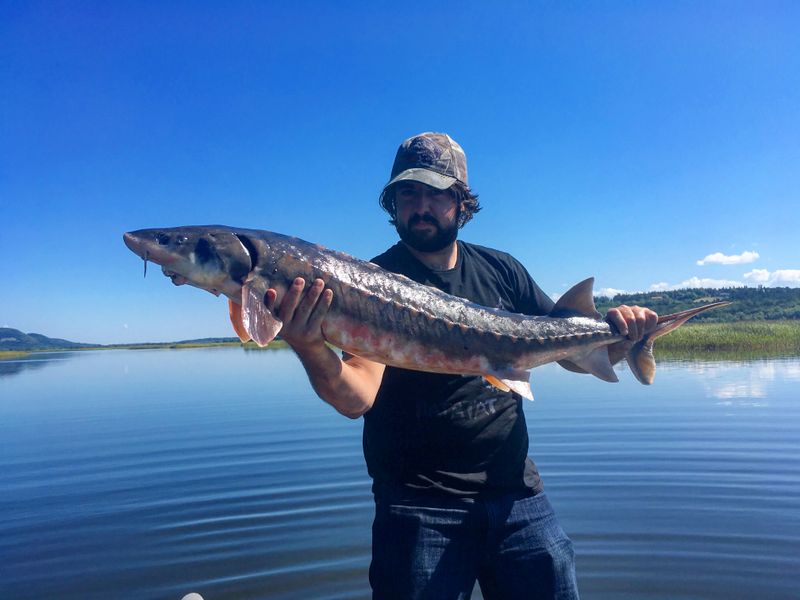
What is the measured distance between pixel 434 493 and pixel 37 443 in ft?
50.4

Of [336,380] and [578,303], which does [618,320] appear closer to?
[578,303]

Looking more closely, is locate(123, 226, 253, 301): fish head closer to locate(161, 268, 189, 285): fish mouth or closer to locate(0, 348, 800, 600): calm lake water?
locate(161, 268, 189, 285): fish mouth

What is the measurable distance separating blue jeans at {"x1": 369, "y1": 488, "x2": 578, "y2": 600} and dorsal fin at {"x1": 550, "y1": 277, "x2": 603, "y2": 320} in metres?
1.45

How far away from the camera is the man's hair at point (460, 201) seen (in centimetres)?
413

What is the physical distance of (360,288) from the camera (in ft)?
11.9

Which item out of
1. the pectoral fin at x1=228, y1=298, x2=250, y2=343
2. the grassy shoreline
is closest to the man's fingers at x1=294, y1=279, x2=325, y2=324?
the pectoral fin at x1=228, y1=298, x2=250, y2=343

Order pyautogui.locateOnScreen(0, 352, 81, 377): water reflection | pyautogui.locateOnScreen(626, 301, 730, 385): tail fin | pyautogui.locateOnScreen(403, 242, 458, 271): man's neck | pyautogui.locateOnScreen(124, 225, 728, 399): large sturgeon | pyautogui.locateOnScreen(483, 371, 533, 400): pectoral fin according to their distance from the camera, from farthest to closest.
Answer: pyautogui.locateOnScreen(0, 352, 81, 377): water reflection, pyautogui.locateOnScreen(626, 301, 730, 385): tail fin, pyautogui.locateOnScreen(403, 242, 458, 271): man's neck, pyautogui.locateOnScreen(483, 371, 533, 400): pectoral fin, pyautogui.locateOnScreen(124, 225, 728, 399): large sturgeon

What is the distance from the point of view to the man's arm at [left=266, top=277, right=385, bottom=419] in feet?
11.0

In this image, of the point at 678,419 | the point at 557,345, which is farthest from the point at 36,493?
the point at 678,419

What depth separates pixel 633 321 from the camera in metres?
4.09

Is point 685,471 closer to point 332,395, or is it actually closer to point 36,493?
point 332,395

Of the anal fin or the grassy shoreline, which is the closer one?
the anal fin

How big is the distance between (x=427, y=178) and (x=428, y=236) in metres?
0.38

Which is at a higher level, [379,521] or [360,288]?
[360,288]
